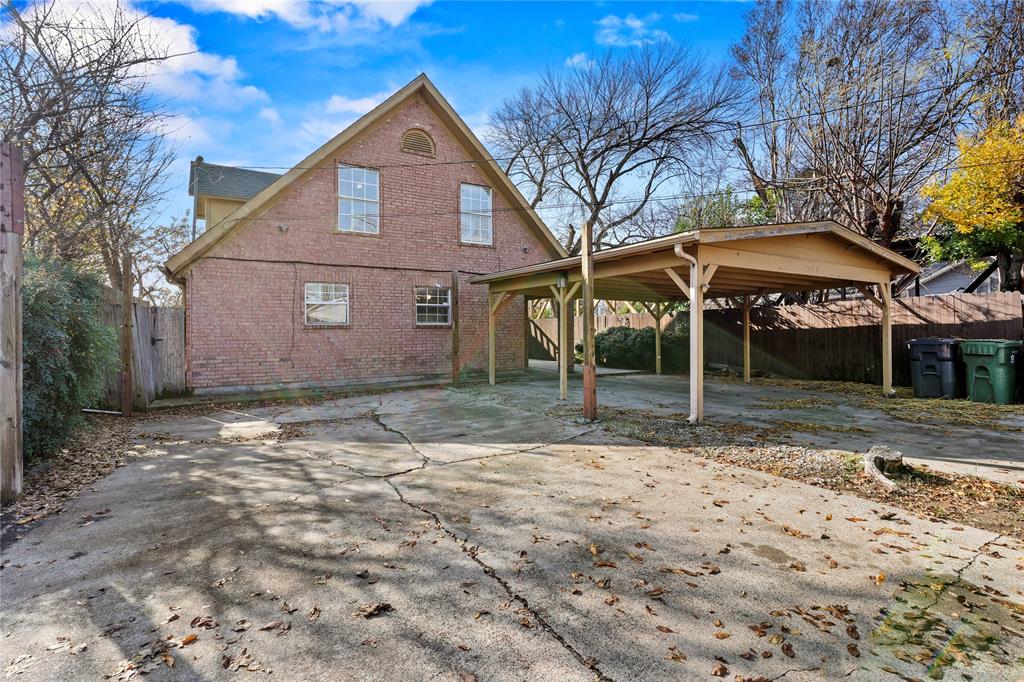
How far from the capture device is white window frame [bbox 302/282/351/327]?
1159 cm

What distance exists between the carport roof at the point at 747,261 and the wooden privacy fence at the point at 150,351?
6366mm

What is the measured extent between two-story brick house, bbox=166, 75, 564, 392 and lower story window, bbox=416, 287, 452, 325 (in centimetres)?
3

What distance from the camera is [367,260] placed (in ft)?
40.1

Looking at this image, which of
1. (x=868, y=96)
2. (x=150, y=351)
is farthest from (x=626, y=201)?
(x=150, y=351)

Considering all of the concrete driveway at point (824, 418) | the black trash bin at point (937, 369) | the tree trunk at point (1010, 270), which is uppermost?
the tree trunk at point (1010, 270)

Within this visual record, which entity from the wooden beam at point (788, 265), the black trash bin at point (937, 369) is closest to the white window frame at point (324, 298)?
the wooden beam at point (788, 265)

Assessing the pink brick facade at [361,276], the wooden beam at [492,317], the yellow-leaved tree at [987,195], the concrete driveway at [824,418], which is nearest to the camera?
the concrete driveway at [824,418]

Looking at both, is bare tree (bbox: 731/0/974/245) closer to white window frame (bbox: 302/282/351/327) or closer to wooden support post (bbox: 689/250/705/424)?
wooden support post (bbox: 689/250/705/424)

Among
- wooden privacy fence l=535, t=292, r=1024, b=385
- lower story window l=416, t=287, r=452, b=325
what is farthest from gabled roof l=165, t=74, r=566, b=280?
wooden privacy fence l=535, t=292, r=1024, b=385

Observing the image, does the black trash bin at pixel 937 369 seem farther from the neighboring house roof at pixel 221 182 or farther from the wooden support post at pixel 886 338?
the neighboring house roof at pixel 221 182

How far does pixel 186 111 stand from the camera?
862cm

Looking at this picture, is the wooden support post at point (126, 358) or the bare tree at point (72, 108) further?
the wooden support post at point (126, 358)

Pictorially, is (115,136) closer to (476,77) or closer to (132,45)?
(132,45)

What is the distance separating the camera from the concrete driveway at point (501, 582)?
2.27 metres
